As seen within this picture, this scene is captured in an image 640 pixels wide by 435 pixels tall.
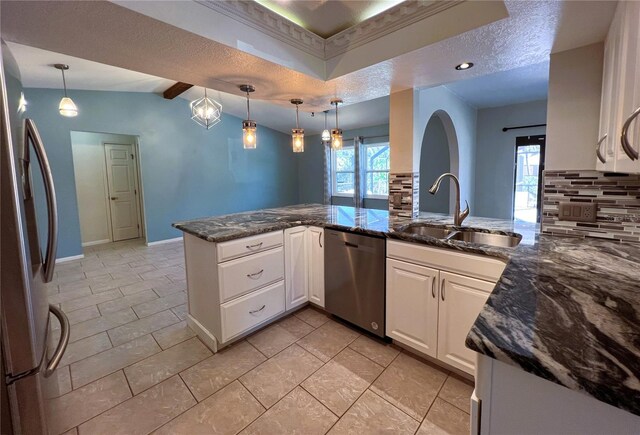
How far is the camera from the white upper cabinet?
2.95 feet

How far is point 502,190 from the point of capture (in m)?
5.03

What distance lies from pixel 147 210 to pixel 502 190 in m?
6.37

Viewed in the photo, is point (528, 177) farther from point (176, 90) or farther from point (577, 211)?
point (176, 90)

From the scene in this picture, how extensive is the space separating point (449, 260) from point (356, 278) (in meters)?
0.77

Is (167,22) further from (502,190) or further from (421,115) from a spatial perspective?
(502,190)

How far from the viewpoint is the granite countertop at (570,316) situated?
59 cm

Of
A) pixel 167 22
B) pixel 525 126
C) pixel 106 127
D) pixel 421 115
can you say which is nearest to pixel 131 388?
pixel 167 22

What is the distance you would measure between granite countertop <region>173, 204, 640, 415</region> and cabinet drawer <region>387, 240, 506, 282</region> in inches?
2.0

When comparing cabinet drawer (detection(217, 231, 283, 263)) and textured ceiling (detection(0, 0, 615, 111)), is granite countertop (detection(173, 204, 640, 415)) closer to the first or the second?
textured ceiling (detection(0, 0, 615, 111))

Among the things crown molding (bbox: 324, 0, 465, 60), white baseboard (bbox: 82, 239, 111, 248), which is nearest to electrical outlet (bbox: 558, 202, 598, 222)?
crown molding (bbox: 324, 0, 465, 60)

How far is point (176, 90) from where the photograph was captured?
471cm

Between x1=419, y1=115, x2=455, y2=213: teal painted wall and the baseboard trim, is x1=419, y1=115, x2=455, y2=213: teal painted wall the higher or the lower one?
the higher one

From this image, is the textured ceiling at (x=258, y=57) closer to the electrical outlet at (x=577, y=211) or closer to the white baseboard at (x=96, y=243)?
the electrical outlet at (x=577, y=211)

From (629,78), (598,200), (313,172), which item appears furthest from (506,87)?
(313,172)
